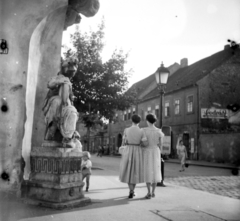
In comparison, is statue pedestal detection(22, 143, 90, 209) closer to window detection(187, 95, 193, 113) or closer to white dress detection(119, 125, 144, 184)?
white dress detection(119, 125, 144, 184)

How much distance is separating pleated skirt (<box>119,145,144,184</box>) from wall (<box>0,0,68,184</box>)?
2.09 m

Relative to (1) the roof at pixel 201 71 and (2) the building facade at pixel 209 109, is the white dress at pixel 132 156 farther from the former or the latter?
(1) the roof at pixel 201 71

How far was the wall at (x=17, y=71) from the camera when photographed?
15.9 ft

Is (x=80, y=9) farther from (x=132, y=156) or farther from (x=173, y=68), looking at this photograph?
(x=173, y=68)

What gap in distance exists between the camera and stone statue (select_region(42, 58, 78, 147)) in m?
4.77

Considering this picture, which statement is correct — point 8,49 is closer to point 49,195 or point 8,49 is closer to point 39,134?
point 39,134

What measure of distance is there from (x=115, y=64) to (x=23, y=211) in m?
12.9

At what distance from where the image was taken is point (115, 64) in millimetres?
16422

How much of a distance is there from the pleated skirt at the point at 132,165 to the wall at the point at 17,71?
209 centimetres

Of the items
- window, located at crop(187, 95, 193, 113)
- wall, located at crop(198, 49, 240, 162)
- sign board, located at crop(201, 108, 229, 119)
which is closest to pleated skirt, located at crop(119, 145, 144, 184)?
wall, located at crop(198, 49, 240, 162)

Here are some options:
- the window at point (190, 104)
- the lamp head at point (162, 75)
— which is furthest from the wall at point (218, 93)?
the lamp head at point (162, 75)

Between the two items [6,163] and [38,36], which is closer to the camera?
[6,163]

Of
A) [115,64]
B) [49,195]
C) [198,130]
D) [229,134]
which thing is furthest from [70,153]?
[198,130]

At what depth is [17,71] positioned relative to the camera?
496 cm
